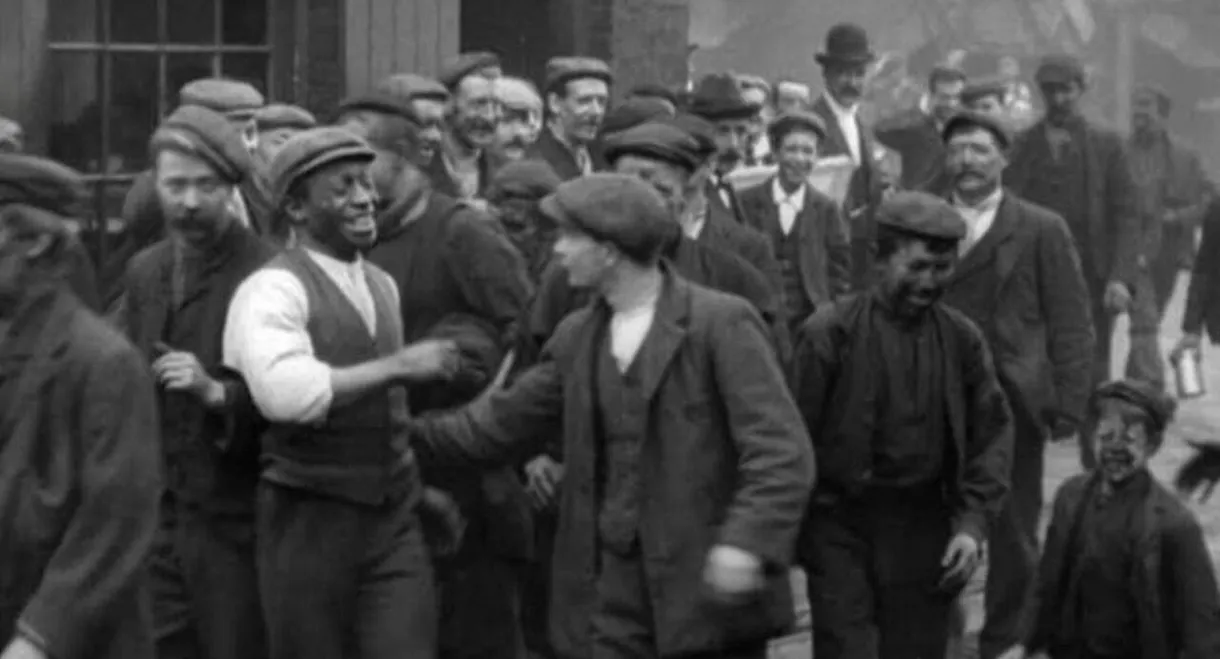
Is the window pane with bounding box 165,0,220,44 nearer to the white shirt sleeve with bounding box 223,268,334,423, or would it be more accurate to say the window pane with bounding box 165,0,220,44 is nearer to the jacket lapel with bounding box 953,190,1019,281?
the jacket lapel with bounding box 953,190,1019,281

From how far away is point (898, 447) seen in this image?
9.80m

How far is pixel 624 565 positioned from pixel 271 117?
3.10 m

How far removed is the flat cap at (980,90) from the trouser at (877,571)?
5.37m

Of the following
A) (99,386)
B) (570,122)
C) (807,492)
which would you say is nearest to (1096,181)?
(570,122)

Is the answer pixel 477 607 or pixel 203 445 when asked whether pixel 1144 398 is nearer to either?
pixel 477 607

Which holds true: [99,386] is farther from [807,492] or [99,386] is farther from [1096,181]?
[1096,181]

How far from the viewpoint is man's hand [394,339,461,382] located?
845 centimetres

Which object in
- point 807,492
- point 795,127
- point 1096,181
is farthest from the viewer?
point 1096,181

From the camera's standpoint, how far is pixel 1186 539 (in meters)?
9.99

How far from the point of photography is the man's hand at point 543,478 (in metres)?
10.1

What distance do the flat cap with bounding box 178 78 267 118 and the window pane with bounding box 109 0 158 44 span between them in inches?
120

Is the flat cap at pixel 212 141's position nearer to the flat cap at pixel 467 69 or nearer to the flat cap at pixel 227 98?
the flat cap at pixel 227 98

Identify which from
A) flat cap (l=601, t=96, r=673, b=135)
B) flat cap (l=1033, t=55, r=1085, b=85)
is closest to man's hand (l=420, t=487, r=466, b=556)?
flat cap (l=601, t=96, r=673, b=135)

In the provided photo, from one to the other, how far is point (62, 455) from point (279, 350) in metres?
1.54
